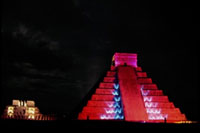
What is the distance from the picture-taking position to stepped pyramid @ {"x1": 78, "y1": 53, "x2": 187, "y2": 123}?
42906mm

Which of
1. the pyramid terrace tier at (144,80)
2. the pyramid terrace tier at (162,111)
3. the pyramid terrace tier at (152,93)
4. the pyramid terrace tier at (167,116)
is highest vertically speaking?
the pyramid terrace tier at (144,80)

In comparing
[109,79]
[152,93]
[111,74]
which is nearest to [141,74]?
[152,93]

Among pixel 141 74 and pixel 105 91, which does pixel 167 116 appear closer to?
pixel 141 74

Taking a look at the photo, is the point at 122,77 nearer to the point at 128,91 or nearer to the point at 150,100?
the point at 128,91

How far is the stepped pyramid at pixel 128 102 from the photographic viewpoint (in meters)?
42.9

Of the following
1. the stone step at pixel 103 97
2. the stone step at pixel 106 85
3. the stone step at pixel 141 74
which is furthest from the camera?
the stone step at pixel 141 74

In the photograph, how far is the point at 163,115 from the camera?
44.4m

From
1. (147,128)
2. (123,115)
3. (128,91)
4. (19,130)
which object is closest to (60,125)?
(19,130)

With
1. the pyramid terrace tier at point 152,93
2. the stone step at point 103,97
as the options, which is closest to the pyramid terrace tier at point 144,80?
the pyramid terrace tier at point 152,93

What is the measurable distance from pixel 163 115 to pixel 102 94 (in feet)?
36.9

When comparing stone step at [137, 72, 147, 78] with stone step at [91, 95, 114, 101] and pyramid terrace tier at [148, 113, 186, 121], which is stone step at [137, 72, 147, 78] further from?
pyramid terrace tier at [148, 113, 186, 121]

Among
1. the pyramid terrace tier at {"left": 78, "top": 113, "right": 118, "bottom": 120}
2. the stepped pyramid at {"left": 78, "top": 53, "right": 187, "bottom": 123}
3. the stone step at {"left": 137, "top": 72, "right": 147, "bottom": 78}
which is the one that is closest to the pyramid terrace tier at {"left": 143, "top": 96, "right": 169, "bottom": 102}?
the stepped pyramid at {"left": 78, "top": 53, "right": 187, "bottom": 123}

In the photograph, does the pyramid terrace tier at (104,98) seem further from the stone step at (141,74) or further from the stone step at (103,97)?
the stone step at (141,74)

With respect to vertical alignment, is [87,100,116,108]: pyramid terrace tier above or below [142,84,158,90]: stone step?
below
